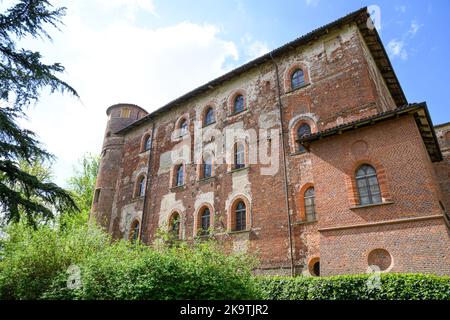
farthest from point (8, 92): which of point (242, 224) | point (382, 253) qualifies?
point (382, 253)

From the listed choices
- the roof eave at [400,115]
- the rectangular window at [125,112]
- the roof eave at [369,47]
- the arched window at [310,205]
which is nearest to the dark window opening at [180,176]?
the roof eave at [369,47]

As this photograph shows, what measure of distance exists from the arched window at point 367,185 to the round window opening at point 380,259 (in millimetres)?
1658

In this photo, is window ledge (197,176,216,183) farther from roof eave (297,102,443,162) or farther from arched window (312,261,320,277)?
arched window (312,261,320,277)

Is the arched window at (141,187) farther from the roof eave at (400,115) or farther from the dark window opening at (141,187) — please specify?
the roof eave at (400,115)

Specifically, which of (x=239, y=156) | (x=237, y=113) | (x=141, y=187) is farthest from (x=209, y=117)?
(x=141, y=187)

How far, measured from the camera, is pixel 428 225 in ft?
28.4

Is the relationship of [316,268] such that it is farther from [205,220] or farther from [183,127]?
[183,127]

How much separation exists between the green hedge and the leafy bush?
4.45 ft

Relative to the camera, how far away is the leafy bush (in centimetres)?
631

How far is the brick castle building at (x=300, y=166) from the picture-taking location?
9.44m

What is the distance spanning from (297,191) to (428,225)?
5.68 metres

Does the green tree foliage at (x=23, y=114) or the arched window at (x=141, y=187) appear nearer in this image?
the green tree foliage at (x=23, y=114)

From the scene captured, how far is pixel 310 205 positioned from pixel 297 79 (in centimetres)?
730

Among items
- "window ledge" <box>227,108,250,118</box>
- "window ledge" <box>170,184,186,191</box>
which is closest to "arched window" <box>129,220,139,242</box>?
"window ledge" <box>170,184,186,191</box>
